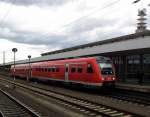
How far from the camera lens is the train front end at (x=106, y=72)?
25.2m

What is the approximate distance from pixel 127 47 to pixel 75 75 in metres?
4.89

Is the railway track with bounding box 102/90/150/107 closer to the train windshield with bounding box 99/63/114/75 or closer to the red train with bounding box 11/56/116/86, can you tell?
the red train with bounding box 11/56/116/86

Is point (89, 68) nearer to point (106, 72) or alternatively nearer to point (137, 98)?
point (106, 72)

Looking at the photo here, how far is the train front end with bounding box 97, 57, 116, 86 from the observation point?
82.7ft

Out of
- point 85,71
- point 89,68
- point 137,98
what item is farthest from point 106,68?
point 137,98

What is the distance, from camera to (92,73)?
84.9 ft

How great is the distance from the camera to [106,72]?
25.8 meters

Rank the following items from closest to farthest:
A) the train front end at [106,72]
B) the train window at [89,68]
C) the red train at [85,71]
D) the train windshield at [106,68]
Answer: the train front end at [106,72], the red train at [85,71], the train windshield at [106,68], the train window at [89,68]

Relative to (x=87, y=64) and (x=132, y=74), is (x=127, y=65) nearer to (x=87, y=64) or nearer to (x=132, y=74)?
(x=132, y=74)

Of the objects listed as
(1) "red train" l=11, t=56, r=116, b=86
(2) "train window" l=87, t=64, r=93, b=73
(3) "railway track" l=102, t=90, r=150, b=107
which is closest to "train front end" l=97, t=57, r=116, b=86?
(1) "red train" l=11, t=56, r=116, b=86

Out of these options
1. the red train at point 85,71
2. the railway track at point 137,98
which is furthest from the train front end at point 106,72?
the railway track at point 137,98

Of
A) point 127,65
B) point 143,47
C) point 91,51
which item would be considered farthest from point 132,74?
point 143,47

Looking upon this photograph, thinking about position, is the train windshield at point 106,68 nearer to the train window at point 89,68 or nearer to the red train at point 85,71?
the red train at point 85,71

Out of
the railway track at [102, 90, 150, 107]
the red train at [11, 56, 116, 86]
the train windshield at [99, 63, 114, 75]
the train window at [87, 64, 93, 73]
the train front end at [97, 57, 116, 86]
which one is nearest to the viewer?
the railway track at [102, 90, 150, 107]
